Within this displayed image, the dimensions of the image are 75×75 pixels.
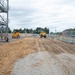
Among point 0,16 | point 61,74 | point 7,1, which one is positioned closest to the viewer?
point 61,74

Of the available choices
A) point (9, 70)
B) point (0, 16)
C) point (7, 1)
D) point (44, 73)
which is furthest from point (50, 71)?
point (7, 1)

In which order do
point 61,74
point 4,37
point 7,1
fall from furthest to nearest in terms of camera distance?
point 4,37, point 7,1, point 61,74

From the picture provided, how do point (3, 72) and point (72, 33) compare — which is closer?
point (3, 72)

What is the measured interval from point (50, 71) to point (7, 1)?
35344mm

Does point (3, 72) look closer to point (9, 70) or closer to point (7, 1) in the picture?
point (9, 70)

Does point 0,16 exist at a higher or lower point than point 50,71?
higher

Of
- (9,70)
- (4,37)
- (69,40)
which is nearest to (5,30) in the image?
(4,37)

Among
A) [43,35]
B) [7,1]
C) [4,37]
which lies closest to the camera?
[7,1]

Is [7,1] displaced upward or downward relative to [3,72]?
upward

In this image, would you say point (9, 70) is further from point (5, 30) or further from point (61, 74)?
point (5, 30)

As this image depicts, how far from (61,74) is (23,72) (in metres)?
2.04

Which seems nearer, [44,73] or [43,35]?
[44,73]

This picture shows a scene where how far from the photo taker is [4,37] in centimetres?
4959

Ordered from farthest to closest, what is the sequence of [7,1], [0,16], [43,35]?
[43,35] < [7,1] < [0,16]
